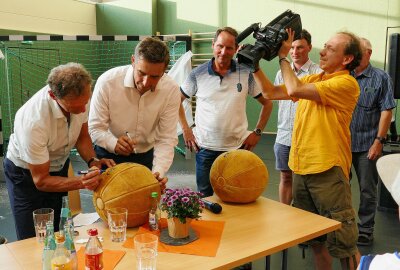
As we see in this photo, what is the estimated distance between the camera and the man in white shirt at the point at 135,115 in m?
2.25

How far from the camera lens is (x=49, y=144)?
2.03 m

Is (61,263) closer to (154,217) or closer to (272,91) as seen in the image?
(154,217)

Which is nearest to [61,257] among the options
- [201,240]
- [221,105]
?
[201,240]

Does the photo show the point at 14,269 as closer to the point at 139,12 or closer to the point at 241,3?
the point at 241,3

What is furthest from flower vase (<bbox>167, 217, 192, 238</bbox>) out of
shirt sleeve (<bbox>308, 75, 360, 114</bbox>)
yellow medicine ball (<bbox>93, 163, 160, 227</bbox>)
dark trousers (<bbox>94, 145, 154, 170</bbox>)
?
shirt sleeve (<bbox>308, 75, 360, 114</bbox>)

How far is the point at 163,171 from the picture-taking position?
2.25m

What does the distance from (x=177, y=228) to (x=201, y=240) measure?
115 mm

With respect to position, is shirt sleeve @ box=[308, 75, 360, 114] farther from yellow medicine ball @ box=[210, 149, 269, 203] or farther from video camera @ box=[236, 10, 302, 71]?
yellow medicine ball @ box=[210, 149, 269, 203]

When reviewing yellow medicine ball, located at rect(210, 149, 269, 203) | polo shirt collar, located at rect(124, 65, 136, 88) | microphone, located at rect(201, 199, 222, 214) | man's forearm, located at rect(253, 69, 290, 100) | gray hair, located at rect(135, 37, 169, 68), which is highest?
gray hair, located at rect(135, 37, 169, 68)

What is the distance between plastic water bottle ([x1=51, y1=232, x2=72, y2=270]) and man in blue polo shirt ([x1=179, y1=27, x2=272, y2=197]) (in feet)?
5.13

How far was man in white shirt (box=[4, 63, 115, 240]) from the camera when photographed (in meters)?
1.88

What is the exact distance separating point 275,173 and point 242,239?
12.8 feet

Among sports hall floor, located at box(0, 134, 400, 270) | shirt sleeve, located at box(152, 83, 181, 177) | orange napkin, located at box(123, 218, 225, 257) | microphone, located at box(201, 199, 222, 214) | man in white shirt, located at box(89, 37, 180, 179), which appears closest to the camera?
orange napkin, located at box(123, 218, 225, 257)

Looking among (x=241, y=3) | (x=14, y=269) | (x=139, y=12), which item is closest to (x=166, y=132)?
(x=14, y=269)
